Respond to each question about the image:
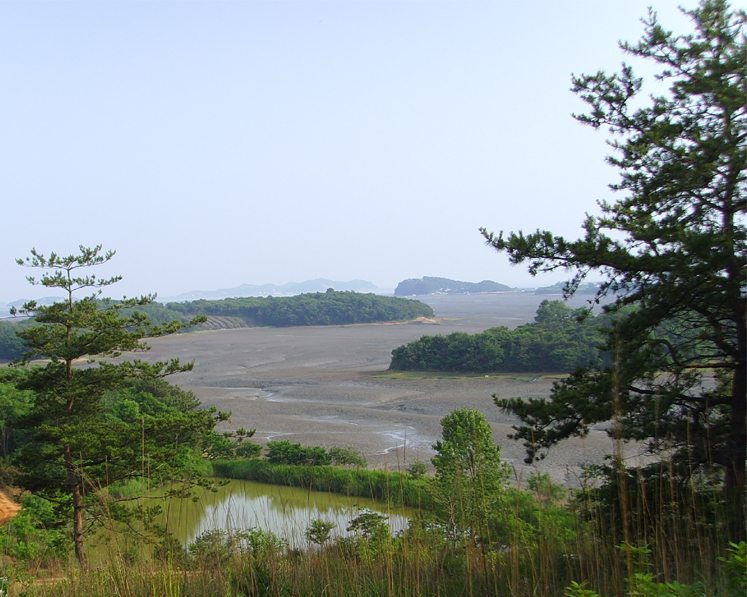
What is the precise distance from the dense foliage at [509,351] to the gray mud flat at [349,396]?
2028 millimetres

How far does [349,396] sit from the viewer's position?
3616cm

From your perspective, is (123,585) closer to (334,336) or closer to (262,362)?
(262,362)

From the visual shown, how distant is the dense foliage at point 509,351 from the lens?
4034cm

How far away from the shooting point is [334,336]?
244 ft

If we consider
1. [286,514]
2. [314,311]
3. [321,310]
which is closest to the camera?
[286,514]

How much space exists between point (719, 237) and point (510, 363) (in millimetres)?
35968

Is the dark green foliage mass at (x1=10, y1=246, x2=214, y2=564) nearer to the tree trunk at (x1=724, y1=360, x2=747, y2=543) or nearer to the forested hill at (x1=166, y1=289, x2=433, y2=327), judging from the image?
the tree trunk at (x1=724, y1=360, x2=747, y2=543)

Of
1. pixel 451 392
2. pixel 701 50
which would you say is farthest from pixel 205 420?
pixel 451 392

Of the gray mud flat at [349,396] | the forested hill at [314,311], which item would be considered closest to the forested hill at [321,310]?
the forested hill at [314,311]

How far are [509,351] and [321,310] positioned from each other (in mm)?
54079

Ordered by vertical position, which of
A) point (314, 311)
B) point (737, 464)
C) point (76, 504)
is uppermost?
point (314, 311)

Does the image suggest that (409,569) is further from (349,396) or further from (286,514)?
(349,396)

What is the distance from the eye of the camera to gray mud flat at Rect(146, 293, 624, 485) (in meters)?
23.0

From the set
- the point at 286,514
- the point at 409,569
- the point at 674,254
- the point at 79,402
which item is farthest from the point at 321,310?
the point at 409,569
